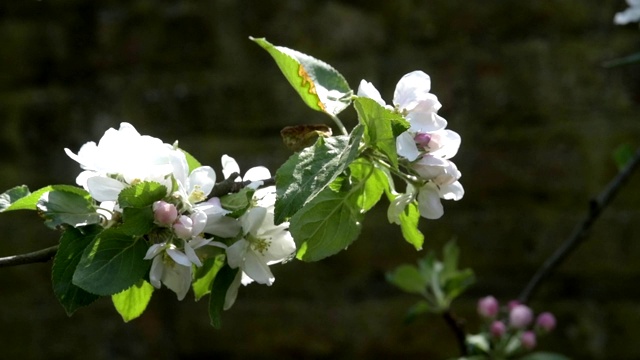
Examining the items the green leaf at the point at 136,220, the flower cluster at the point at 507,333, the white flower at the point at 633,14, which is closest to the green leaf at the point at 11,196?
the green leaf at the point at 136,220

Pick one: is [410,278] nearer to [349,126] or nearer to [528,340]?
[528,340]

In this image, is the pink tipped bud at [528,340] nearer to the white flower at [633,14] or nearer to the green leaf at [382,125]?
the white flower at [633,14]


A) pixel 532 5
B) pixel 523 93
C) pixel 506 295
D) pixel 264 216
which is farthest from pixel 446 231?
pixel 264 216

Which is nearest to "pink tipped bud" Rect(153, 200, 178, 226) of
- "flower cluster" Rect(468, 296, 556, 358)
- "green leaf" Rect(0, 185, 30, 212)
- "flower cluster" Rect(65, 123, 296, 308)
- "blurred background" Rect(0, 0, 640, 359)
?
"flower cluster" Rect(65, 123, 296, 308)

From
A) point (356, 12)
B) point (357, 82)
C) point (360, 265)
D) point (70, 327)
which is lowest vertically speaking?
point (70, 327)

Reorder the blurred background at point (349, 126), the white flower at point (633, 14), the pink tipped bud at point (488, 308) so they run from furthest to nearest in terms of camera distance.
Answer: the blurred background at point (349, 126), the pink tipped bud at point (488, 308), the white flower at point (633, 14)

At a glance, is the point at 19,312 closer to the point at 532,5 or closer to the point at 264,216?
the point at 532,5
